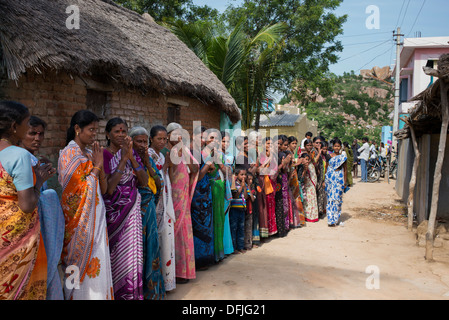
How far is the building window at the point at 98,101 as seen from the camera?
19.4ft

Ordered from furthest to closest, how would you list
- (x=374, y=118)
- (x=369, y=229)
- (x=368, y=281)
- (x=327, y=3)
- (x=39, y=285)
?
(x=374, y=118), (x=327, y=3), (x=369, y=229), (x=368, y=281), (x=39, y=285)

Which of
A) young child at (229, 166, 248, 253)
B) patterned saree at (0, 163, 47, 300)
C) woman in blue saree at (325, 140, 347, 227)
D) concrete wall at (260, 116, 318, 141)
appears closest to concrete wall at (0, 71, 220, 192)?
young child at (229, 166, 248, 253)

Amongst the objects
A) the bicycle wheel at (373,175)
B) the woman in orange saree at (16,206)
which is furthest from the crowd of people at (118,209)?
the bicycle wheel at (373,175)

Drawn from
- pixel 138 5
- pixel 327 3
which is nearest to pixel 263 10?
pixel 327 3

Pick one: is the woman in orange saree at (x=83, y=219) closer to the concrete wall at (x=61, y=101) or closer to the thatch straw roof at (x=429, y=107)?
the concrete wall at (x=61, y=101)

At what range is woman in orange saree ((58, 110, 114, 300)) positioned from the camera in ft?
10.0

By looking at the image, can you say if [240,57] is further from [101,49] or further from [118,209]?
[118,209]

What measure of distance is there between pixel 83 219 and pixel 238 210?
10.1 feet

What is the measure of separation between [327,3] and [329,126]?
1741 centimetres

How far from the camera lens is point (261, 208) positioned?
6.56 metres

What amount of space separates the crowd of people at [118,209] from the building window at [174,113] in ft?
7.62

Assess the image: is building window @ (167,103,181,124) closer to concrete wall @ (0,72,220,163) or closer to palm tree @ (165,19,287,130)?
concrete wall @ (0,72,220,163)
